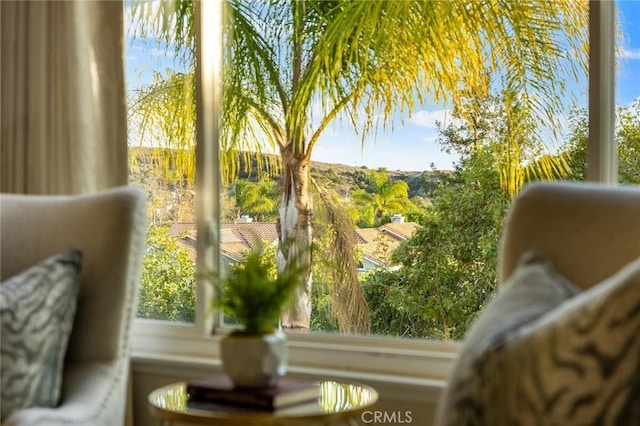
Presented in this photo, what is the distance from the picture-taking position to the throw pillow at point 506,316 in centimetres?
145

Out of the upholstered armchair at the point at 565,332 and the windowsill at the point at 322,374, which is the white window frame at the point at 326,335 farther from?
the upholstered armchair at the point at 565,332

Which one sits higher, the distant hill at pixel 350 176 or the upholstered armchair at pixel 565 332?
the distant hill at pixel 350 176

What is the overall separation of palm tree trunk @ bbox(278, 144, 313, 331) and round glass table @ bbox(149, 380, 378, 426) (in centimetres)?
86

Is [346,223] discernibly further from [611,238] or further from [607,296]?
[607,296]

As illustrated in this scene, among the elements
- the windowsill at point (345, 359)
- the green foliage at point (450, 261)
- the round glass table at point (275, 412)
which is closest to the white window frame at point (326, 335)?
the windowsill at point (345, 359)

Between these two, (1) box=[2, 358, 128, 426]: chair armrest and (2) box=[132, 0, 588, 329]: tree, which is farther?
(2) box=[132, 0, 588, 329]: tree

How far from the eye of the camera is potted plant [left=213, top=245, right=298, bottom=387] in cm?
191

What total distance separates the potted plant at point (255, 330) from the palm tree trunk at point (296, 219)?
947 millimetres

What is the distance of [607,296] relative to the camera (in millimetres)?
1327

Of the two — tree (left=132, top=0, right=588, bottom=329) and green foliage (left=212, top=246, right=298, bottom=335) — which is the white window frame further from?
green foliage (left=212, top=246, right=298, bottom=335)


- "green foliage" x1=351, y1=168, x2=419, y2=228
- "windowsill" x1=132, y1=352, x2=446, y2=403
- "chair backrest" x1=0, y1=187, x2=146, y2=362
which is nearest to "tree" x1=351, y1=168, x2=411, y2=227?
"green foliage" x1=351, y1=168, x2=419, y2=228

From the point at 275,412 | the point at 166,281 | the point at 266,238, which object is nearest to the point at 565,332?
the point at 275,412

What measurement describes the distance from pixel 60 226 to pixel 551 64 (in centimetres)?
143

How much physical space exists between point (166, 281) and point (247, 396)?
1391mm
